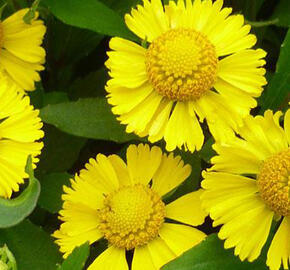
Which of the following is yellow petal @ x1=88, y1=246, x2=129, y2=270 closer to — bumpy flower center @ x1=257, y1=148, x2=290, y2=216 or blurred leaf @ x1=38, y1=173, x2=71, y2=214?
blurred leaf @ x1=38, y1=173, x2=71, y2=214

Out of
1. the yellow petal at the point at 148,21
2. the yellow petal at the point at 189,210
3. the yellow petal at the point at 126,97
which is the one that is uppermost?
the yellow petal at the point at 148,21

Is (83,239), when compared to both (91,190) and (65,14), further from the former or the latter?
(65,14)

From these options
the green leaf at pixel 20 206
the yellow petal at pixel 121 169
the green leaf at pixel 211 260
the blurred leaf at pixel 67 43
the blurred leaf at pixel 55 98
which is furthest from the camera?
the blurred leaf at pixel 67 43

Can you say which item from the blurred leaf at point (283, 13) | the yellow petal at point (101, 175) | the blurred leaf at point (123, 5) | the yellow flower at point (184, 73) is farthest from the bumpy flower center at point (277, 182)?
the blurred leaf at point (123, 5)

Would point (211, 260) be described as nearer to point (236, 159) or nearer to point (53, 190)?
point (236, 159)

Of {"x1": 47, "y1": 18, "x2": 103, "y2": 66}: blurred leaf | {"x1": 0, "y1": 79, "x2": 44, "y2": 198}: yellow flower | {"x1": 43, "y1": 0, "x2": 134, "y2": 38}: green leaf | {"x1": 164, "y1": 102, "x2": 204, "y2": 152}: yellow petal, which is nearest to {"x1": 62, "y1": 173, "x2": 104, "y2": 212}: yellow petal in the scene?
{"x1": 0, "y1": 79, "x2": 44, "y2": 198}: yellow flower

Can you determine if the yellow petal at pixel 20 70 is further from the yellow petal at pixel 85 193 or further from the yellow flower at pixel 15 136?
the yellow petal at pixel 85 193
